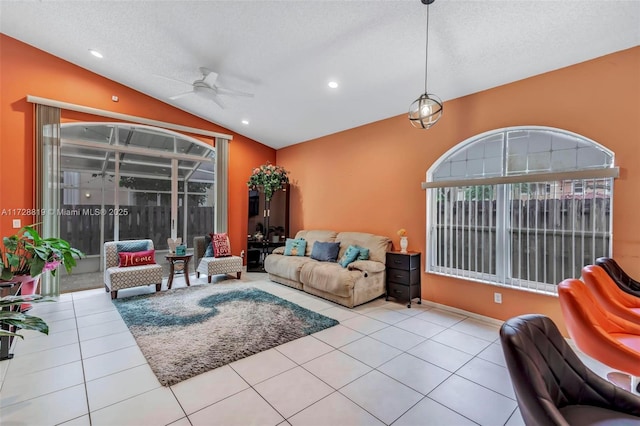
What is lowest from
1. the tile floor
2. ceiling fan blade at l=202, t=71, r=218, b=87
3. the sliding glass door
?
the tile floor

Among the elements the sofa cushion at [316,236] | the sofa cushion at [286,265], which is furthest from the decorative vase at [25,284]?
the sofa cushion at [316,236]

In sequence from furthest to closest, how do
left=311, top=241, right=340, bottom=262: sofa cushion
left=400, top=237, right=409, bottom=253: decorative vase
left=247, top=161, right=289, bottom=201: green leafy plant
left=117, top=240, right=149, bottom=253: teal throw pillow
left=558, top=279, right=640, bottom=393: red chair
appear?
left=247, top=161, right=289, bottom=201: green leafy plant → left=311, top=241, right=340, bottom=262: sofa cushion → left=117, top=240, right=149, bottom=253: teal throw pillow → left=400, top=237, right=409, bottom=253: decorative vase → left=558, top=279, right=640, bottom=393: red chair

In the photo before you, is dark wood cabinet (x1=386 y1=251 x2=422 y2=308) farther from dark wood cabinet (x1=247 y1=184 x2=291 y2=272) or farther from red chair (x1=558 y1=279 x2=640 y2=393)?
dark wood cabinet (x1=247 y1=184 x2=291 y2=272)

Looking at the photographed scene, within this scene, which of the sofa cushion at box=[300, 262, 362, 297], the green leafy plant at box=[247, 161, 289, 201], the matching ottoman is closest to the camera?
the sofa cushion at box=[300, 262, 362, 297]

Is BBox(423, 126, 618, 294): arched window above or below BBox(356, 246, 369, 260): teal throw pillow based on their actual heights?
above

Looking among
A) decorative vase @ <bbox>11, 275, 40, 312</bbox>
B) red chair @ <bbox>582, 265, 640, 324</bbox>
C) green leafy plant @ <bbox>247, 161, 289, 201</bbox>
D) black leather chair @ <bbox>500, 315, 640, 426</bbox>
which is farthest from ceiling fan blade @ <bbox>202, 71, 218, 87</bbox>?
red chair @ <bbox>582, 265, 640, 324</bbox>

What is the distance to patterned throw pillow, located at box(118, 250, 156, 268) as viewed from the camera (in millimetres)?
4828

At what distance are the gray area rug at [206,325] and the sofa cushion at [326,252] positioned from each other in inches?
44.6

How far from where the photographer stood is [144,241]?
17.1 feet

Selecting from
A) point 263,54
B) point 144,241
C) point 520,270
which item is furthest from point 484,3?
point 144,241

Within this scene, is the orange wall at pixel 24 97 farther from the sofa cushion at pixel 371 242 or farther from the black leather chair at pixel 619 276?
the black leather chair at pixel 619 276

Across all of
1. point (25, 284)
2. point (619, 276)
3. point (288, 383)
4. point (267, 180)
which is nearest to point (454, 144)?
point (619, 276)

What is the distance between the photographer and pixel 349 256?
4.77 m

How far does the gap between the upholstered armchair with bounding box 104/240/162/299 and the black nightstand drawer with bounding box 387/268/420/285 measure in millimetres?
3885
